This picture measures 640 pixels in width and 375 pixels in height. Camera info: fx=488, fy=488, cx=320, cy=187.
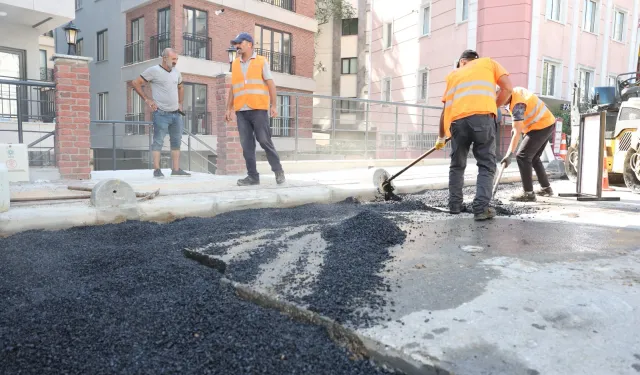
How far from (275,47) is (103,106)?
25.2ft

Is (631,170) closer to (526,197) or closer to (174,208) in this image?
(526,197)

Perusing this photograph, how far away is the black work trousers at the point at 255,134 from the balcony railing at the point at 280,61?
15252 millimetres

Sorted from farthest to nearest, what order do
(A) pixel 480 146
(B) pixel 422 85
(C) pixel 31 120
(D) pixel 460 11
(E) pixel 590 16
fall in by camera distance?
(B) pixel 422 85 < (E) pixel 590 16 < (D) pixel 460 11 < (C) pixel 31 120 < (A) pixel 480 146

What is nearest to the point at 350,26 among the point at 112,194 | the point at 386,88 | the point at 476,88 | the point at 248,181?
the point at 386,88

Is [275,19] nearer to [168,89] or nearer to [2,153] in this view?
[168,89]

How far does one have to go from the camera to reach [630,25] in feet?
63.0

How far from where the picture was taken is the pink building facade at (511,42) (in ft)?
49.8

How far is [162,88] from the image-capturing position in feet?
21.9

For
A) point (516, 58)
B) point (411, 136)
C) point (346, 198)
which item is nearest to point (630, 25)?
point (516, 58)

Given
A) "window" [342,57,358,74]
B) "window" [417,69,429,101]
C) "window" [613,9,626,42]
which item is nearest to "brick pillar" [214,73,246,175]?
"window" [417,69,429,101]

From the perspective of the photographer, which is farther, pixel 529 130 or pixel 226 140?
pixel 226 140

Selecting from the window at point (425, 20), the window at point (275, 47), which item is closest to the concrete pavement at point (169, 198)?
the window at point (425, 20)

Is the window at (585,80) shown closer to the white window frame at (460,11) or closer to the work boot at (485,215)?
the white window frame at (460,11)

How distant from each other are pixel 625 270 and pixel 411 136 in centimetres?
1139
